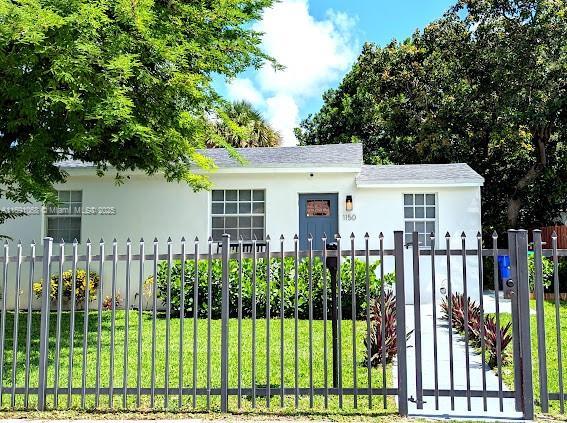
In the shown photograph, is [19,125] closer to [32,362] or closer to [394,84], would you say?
[32,362]

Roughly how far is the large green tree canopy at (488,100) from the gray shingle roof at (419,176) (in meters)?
6.59

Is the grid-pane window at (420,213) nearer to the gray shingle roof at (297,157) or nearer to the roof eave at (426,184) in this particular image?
the roof eave at (426,184)

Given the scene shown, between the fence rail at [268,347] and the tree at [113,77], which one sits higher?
the tree at [113,77]

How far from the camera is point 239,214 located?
13.7 metres

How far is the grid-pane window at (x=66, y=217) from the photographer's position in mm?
14039

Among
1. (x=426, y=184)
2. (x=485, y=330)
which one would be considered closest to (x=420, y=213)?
(x=426, y=184)

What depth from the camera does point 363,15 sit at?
26.1 metres

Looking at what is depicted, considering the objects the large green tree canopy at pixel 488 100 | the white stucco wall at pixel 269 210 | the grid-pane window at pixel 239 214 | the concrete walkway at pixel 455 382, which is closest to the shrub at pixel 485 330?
the concrete walkway at pixel 455 382

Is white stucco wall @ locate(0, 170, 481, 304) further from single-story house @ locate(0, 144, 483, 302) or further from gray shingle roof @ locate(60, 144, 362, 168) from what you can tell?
gray shingle roof @ locate(60, 144, 362, 168)

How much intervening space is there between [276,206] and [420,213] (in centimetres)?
365


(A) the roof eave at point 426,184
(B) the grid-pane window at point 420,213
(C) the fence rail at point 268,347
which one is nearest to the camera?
(C) the fence rail at point 268,347

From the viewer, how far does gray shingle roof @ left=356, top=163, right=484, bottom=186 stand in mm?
13352

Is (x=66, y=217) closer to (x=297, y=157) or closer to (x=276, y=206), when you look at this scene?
(x=276, y=206)

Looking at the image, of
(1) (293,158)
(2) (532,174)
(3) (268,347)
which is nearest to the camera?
(3) (268,347)
